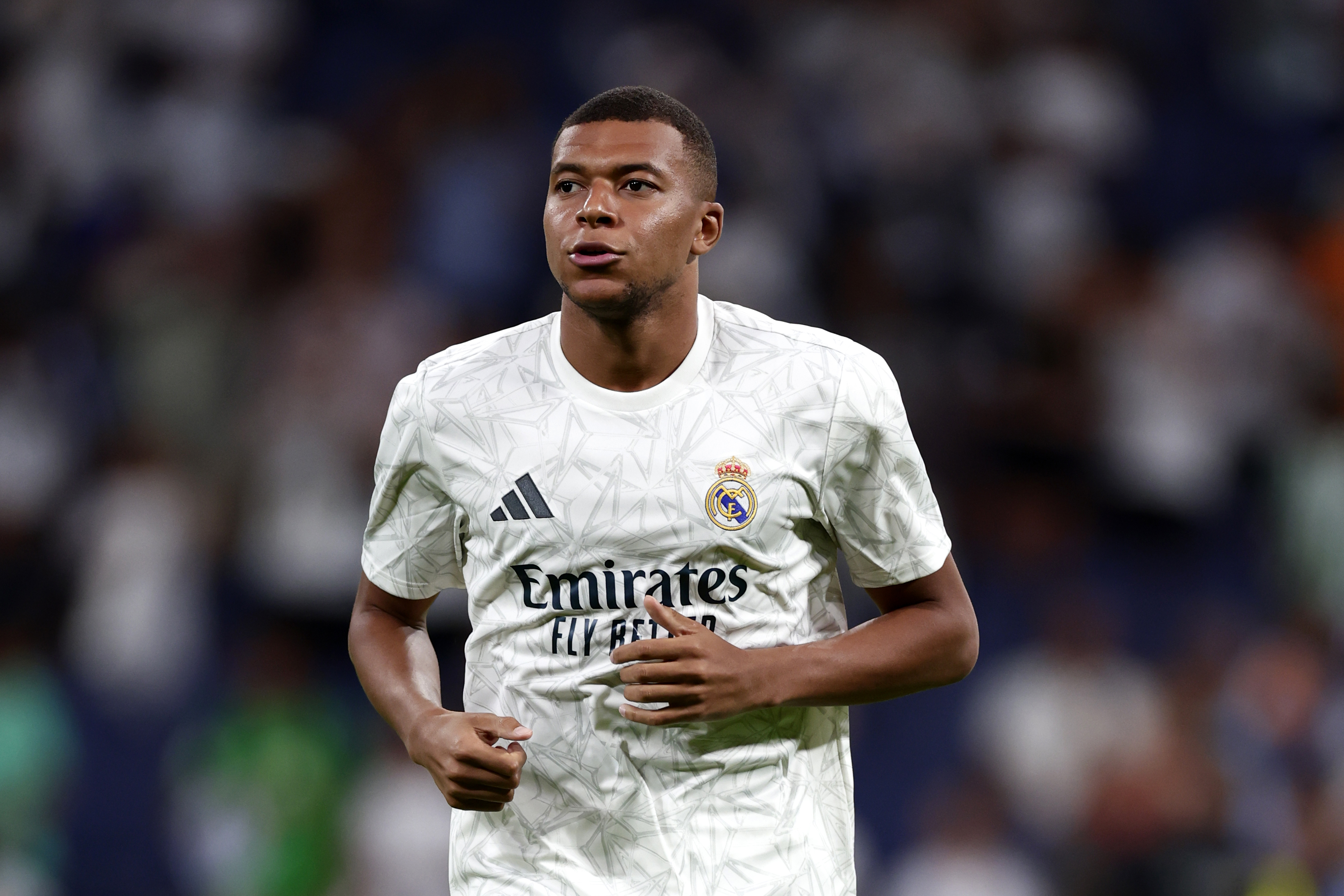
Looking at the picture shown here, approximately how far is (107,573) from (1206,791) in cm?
493

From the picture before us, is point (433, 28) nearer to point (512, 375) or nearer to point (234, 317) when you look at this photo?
point (234, 317)

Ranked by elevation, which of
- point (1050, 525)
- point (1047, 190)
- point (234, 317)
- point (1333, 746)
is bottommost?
point (1333, 746)

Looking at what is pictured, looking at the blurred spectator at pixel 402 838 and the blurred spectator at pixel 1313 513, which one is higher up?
the blurred spectator at pixel 1313 513

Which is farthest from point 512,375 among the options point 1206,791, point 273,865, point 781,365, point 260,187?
point 260,187

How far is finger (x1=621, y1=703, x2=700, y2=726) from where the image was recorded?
2818 millimetres

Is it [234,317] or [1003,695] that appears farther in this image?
[234,317]

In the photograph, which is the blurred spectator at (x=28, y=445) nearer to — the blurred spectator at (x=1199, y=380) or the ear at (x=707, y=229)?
the blurred spectator at (x=1199, y=380)

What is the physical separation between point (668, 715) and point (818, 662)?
1.06 ft

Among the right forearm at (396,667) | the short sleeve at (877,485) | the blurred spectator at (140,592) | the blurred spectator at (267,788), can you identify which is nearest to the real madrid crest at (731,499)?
the short sleeve at (877,485)

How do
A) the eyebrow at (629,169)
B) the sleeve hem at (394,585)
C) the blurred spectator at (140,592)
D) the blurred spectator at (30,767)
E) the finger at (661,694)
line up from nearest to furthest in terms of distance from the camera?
the finger at (661,694) → the eyebrow at (629,169) → the sleeve hem at (394,585) → the blurred spectator at (30,767) → the blurred spectator at (140,592)

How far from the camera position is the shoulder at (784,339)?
3.16 meters

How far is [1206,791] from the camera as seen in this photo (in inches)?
279

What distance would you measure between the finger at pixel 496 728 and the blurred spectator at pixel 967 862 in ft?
14.7

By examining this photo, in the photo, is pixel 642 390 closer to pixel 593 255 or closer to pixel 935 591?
pixel 593 255
